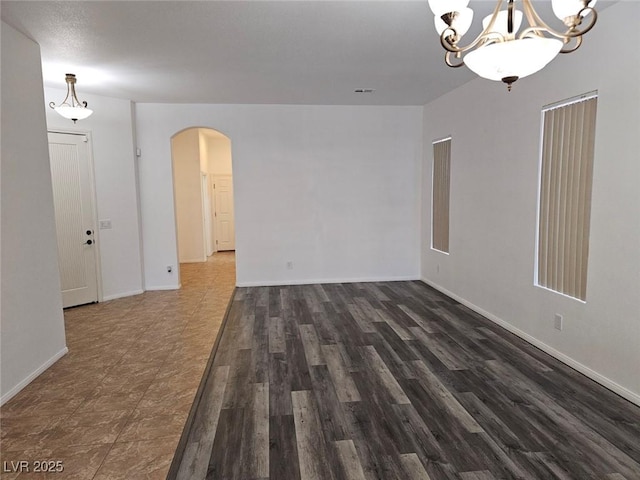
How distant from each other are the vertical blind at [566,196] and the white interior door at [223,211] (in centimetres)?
774

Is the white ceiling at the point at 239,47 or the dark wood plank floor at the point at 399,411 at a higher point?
the white ceiling at the point at 239,47

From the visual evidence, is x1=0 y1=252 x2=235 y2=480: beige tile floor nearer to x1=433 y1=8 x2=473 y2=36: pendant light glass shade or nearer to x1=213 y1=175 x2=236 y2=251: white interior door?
x1=433 y1=8 x2=473 y2=36: pendant light glass shade

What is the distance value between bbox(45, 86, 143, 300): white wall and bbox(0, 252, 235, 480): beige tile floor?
78 centimetres

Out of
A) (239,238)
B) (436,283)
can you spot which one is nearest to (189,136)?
(239,238)

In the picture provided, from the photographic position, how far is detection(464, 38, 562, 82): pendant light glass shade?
1647 millimetres

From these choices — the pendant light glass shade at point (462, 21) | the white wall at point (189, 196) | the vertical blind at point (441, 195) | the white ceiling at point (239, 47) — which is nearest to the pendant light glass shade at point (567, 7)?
the pendant light glass shade at point (462, 21)

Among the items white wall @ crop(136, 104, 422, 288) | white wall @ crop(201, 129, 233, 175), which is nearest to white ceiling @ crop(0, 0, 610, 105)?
white wall @ crop(136, 104, 422, 288)

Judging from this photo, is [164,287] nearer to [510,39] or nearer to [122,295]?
[122,295]

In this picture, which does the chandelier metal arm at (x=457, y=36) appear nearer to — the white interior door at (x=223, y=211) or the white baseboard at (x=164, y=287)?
the white baseboard at (x=164, y=287)

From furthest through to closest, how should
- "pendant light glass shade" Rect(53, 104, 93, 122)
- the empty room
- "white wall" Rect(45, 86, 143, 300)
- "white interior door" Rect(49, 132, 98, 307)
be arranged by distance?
"white wall" Rect(45, 86, 143, 300)
"white interior door" Rect(49, 132, 98, 307)
"pendant light glass shade" Rect(53, 104, 93, 122)
the empty room

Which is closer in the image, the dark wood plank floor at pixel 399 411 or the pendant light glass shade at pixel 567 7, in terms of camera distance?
the pendant light glass shade at pixel 567 7

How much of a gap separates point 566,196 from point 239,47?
310 cm

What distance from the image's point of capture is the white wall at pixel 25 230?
284cm

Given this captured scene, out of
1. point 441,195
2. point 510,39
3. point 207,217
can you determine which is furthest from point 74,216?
point 510,39
